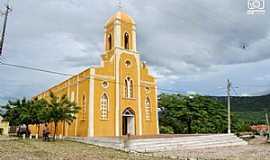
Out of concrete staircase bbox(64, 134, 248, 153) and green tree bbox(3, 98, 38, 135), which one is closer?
concrete staircase bbox(64, 134, 248, 153)

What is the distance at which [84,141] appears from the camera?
23609 millimetres

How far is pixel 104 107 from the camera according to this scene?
89.6 feet

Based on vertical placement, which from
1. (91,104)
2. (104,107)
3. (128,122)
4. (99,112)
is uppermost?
(91,104)

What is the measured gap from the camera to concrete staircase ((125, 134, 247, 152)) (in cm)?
1822

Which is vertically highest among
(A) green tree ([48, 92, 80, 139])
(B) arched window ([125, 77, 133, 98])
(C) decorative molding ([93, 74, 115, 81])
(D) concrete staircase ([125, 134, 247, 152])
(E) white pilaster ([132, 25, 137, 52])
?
(E) white pilaster ([132, 25, 137, 52])

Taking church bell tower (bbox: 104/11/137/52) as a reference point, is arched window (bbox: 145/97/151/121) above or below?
below

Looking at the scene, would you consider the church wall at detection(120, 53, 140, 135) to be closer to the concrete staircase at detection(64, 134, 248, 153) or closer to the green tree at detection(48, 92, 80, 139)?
the green tree at detection(48, 92, 80, 139)

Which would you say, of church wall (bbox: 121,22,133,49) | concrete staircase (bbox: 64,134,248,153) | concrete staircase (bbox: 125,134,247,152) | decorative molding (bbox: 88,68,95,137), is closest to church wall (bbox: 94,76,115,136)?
decorative molding (bbox: 88,68,95,137)

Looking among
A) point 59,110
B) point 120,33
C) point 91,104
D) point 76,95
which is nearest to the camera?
point 59,110

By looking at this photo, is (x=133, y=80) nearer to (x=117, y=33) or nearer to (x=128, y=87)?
(x=128, y=87)

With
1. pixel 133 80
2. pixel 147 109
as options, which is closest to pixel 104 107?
pixel 133 80

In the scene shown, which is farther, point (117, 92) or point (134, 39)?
point (134, 39)

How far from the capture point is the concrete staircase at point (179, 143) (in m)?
18.2

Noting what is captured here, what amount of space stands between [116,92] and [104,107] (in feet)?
6.18
